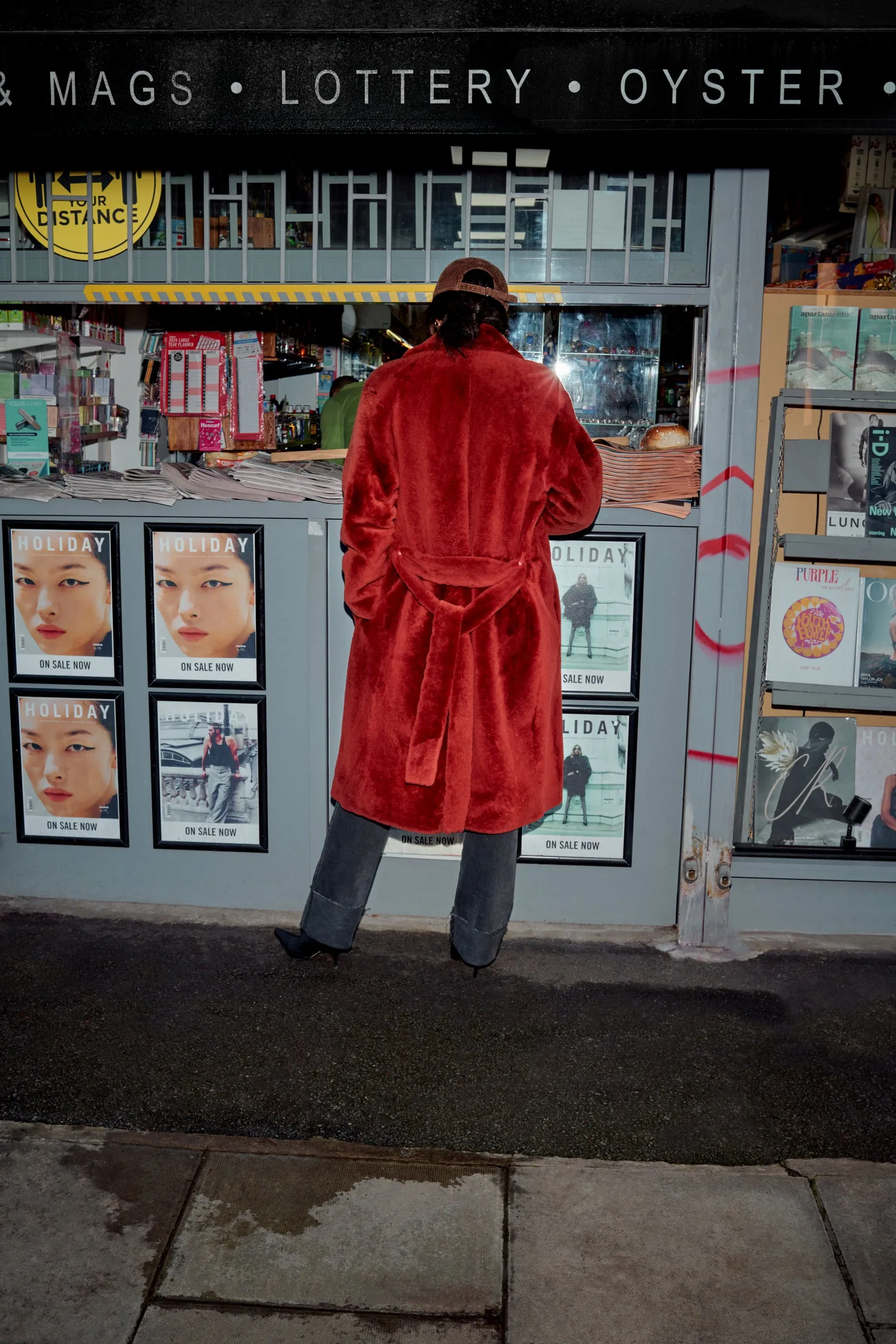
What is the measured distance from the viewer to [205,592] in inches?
159

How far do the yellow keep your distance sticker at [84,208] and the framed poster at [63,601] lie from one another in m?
0.95

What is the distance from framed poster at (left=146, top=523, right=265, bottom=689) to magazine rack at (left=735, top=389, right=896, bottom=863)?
1.75m

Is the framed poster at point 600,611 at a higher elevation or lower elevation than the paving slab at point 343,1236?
higher

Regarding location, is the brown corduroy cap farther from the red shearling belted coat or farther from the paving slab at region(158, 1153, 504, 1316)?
the paving slab at region(158, 1153, 504, 1316)

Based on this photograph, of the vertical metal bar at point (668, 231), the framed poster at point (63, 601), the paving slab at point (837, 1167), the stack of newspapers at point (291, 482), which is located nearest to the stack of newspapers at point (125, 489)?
the framed poster at point (63, 601)

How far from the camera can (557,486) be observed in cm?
345

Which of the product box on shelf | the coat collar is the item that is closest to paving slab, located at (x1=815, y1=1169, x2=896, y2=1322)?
the coat collar

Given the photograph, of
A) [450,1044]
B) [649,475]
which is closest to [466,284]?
[649,475]

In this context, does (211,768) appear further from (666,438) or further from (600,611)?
(666,438)

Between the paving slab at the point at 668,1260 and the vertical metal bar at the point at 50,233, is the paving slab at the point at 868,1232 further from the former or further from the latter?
the vertical metal bar at the point at 50,233

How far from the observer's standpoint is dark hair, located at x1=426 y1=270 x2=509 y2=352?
3.31m

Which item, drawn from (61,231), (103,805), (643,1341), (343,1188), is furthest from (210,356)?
(643,1341)

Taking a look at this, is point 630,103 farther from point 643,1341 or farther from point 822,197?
point 643,1341

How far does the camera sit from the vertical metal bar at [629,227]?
3797 millimetres
